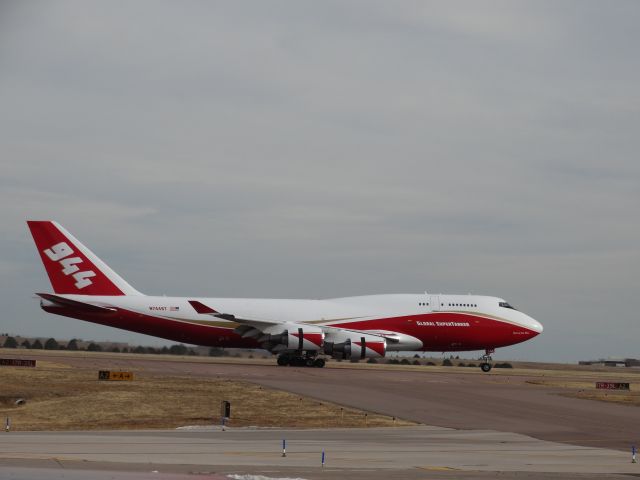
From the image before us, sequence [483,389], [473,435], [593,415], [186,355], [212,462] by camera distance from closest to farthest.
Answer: [212,462] → [473,435] → [593,415] → [483,389] → [186,355]

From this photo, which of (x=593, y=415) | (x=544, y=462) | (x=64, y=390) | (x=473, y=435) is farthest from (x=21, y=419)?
(x=593, y=415)

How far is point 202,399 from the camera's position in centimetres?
3500

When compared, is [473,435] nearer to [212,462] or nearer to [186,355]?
[212,462]

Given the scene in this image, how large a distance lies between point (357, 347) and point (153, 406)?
2625 cm

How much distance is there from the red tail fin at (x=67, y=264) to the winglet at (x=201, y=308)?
16.6ft

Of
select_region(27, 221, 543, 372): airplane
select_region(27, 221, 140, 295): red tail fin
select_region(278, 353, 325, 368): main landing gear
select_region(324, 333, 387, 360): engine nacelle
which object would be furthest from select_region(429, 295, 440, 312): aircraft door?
select_region(27, 221, 140, 295): red tail fin

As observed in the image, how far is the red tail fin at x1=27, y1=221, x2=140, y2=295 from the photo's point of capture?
5859cm

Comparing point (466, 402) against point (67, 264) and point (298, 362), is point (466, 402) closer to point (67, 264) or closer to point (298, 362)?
point (298, 362)

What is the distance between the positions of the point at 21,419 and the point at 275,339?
2960 cm

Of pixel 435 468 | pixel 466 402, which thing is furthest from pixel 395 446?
pixel 466 402

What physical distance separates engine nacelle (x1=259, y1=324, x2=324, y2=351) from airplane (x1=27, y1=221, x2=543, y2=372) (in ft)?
0.19

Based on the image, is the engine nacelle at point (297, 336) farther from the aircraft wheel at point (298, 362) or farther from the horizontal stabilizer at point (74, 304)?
the horizontal stabilizer at point (74, 304)

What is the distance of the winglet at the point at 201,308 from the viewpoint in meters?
57.5

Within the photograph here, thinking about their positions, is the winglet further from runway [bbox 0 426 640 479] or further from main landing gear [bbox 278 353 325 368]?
runway [bbox 0 426 640 479]
